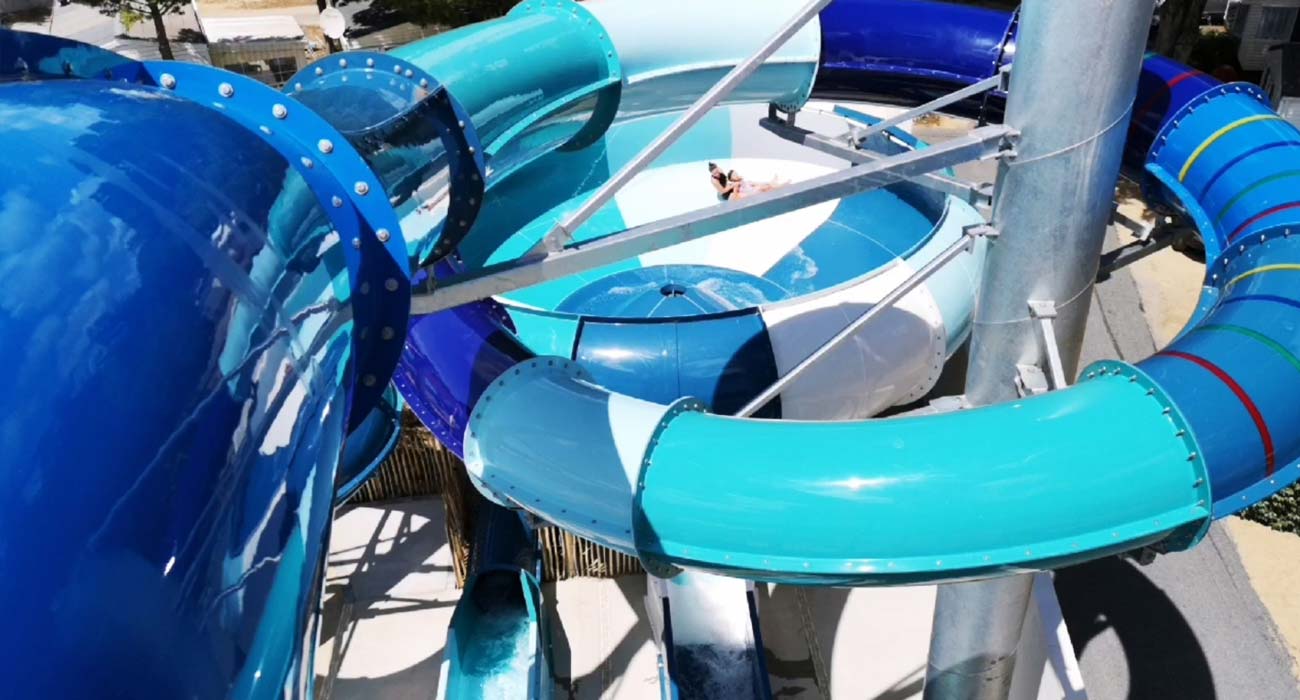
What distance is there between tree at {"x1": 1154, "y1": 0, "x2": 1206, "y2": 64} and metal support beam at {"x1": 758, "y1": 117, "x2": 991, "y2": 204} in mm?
11516

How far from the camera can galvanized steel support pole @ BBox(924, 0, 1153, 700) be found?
12.3 ft

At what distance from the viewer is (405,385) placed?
16.5 feet

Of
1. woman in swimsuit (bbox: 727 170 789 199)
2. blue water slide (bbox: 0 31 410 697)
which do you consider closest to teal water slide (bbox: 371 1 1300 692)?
blue water slide (bbox: 0 31 410 697)

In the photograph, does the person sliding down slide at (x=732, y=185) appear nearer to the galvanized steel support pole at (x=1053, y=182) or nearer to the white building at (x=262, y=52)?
the galvanized steel support pole at (x=1053, y=182)

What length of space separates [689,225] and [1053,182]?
1.45 meters

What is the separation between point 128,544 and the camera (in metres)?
1.45

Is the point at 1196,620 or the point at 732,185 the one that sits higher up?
the point at 732,185

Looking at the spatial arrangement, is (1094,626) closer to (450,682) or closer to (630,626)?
(630,626)

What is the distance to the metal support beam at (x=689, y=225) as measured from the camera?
12.5ft

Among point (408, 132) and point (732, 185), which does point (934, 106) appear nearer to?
→ point (408, 132)

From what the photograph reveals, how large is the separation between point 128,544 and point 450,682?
5779 millimetres

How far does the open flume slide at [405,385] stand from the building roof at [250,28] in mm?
18973

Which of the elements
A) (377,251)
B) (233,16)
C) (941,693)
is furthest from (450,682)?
(233,16)

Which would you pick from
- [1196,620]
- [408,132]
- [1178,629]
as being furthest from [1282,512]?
[408,132]
